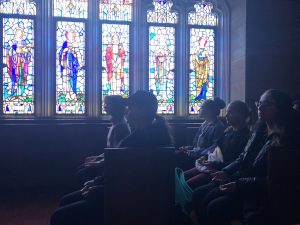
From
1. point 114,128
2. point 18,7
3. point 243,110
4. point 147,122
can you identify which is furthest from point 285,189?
point 18,7

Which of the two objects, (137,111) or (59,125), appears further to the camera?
(59,125)

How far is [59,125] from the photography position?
4.77m

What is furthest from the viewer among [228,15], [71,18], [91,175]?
[228,15]

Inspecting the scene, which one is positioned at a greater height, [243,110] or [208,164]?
[243,110]

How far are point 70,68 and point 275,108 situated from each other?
3666mm

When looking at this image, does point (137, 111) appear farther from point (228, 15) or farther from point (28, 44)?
point (228, 15)

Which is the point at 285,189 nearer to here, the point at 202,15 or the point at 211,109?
the point at 211,109

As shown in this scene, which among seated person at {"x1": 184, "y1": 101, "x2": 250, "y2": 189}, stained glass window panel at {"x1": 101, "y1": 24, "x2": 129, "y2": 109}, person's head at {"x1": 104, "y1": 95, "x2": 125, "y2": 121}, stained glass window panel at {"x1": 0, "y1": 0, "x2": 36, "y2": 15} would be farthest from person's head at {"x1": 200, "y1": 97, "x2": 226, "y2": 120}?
stained glass window panel at {"x1": 0, "y1": 0, "x2": 36, "y2": 15}

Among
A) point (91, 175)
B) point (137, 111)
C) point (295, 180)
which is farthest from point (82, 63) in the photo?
point (295, 180)

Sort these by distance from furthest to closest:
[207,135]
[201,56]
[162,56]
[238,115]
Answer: [201,56], [162,56], [207,135], [238,115]

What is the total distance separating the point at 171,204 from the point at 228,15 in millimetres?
4298

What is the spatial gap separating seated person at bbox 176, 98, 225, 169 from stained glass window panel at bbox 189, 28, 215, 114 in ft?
5.39

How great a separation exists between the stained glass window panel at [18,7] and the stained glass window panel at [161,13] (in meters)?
1.79

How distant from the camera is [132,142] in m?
2.08
